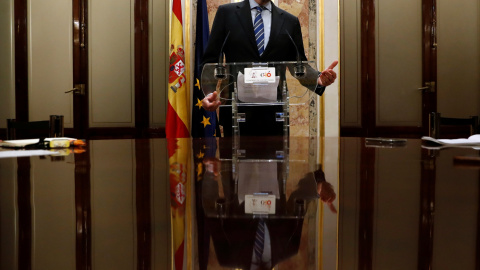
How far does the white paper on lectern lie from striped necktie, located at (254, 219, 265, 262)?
127 centimetres

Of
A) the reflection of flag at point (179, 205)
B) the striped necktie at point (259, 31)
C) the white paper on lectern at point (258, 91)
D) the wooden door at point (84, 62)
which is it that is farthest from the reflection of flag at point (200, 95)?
the reflection of flag at point (179, 205)

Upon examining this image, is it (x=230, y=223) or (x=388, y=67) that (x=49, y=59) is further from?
(x=230, y=223)

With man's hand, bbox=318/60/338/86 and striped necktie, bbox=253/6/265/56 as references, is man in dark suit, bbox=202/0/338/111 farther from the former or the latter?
man's hand, bbox=318/60/338/86

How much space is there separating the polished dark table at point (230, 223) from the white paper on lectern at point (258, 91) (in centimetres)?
107

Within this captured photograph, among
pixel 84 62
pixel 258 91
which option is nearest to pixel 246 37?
pixel 258 91

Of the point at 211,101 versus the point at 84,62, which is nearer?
the point at 211,101

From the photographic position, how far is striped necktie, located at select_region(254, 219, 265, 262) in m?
0.18

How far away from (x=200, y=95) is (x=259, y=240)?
130 inches

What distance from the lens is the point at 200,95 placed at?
347 centimetres

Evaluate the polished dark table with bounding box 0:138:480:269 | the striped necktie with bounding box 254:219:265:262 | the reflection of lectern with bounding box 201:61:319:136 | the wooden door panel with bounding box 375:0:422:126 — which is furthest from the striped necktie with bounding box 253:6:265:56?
the wooden door panel with bounding box 375:0:422:126

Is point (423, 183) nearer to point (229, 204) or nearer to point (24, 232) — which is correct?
point (229, 204)

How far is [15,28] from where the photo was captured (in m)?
4.00

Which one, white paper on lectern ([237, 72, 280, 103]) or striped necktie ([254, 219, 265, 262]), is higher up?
white paper on lectern ([237, 72, 280, 103])

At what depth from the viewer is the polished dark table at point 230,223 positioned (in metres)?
0.18
